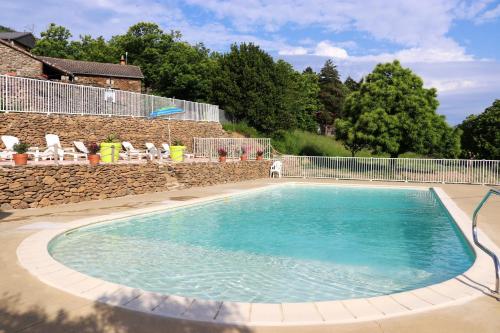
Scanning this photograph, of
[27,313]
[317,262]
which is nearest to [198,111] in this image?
[317,262]

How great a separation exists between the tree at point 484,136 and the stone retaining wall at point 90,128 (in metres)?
22.7

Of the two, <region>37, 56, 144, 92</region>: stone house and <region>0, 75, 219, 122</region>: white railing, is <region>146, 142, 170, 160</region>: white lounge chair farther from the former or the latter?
<region>37, 56, 144, 92</region>: stone house

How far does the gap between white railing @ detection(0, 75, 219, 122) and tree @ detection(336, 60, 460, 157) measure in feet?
40.6

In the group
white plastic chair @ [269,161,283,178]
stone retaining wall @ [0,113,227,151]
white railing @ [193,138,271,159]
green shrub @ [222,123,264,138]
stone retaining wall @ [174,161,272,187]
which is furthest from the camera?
green shrub @ [222,123,264,138]

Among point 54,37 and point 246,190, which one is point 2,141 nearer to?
point 246,190

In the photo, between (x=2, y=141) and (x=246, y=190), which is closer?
(x=2, y=141)

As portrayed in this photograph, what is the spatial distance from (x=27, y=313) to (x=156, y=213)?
22.5 ft

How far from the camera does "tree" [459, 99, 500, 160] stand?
99.4ft

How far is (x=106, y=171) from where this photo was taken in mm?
12531

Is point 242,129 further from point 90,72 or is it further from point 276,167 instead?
point 90,72

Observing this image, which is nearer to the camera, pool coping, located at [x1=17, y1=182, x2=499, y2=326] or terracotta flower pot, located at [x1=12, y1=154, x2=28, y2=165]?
pool coping, located at [x1=17, y1=182, x2=499, y2=326]

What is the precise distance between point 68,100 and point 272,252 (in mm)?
13144

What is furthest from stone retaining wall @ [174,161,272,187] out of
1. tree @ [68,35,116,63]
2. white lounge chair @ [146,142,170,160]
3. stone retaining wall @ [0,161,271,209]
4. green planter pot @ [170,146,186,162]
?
tree @ [68,35,116,63]

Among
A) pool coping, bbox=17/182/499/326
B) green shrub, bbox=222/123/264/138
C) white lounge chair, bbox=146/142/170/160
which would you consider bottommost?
pool coping, bbox=17/182/499/326
